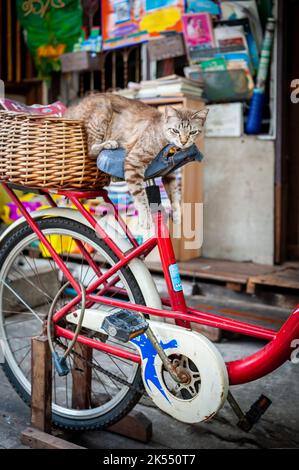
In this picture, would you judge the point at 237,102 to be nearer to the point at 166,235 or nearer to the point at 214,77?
the point at 214,77

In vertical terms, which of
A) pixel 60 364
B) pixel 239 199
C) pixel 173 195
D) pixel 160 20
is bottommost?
pixel 60 364

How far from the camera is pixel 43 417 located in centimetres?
199

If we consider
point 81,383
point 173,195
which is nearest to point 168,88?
point 173,195

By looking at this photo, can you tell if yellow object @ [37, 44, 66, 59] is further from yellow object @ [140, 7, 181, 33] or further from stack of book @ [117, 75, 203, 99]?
stack of book @ [117, 75, 203, 99]

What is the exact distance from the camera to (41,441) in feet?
6.26

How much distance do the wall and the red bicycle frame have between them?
7.56 ft

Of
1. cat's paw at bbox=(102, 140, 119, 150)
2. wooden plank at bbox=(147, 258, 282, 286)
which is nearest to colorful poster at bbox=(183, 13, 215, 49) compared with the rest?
wooden plank at bbox=(147, 258, 282, 286)

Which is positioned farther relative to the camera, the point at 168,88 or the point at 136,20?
the point at 136,20

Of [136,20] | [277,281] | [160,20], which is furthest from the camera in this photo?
[136,20]

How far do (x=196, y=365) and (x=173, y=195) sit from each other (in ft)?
2.67

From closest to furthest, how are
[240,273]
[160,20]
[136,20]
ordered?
1. [240,273]
2. [160,20]
3. [136,20]

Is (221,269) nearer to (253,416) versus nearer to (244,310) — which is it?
(244,310)

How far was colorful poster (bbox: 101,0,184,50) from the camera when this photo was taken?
14.4ft

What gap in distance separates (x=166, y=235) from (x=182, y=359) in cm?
46
